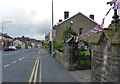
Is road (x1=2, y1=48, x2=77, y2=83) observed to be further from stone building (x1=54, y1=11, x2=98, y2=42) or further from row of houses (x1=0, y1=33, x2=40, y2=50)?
row of houses (x1=0, y1=33, x2=40, y2=50)

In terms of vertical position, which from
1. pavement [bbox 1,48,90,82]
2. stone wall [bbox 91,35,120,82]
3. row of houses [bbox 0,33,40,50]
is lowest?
pavement [bbox 1,48,90,82]

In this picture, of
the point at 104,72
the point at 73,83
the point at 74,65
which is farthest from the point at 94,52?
the point at 74,65

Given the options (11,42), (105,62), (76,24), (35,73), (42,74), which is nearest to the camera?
(105,62)

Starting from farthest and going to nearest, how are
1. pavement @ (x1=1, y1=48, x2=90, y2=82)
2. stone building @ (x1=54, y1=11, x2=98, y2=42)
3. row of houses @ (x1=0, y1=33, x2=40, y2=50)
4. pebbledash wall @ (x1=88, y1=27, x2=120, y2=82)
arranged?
row of houses @ (x1=0, y1=33, x2=40, y2=50) < stone building @ (x1=54, y1=11, x2=98, y2=42) < pavement @ (x1=1, y1=48, x2=90, y2=82) < pebbledash wall @ (x1=88, y1=27, x2=120, y2=82)

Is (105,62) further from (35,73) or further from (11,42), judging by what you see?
(11,42)

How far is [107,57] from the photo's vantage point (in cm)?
601

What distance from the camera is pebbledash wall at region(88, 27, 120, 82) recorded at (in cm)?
531

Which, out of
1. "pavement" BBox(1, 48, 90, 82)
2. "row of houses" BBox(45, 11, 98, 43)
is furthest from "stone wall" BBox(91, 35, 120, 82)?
"row of houses" BBox(45, 11, 98, 43)

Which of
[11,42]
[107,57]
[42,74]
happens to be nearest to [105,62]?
[107,57]

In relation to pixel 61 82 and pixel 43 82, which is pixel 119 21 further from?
pixel 43 82

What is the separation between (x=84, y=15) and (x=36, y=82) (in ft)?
122

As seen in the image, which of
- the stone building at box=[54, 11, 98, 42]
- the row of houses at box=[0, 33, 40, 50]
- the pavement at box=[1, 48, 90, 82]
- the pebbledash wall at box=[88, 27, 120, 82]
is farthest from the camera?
the row of houses at box=[0, 33, 40, 50]

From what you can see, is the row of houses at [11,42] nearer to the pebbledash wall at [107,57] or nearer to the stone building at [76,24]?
the stone building at [76,24]

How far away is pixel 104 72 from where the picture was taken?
6289 millimetres
